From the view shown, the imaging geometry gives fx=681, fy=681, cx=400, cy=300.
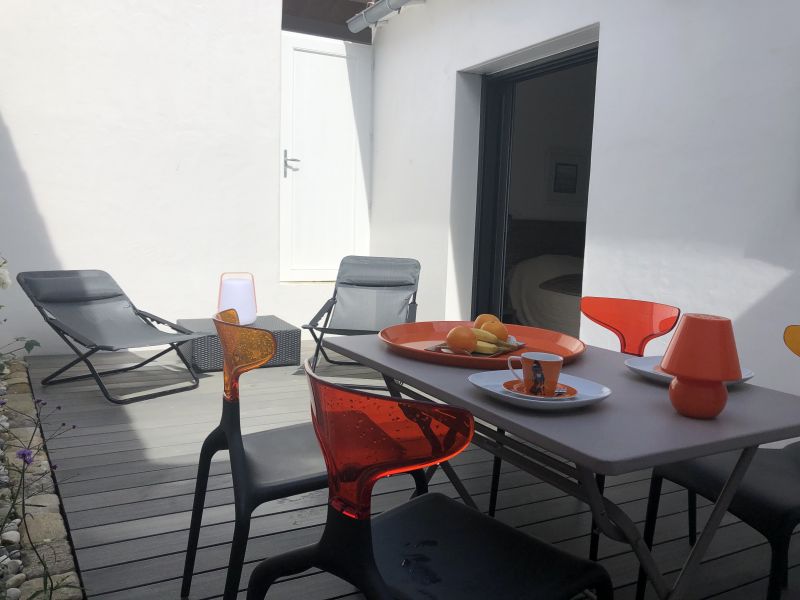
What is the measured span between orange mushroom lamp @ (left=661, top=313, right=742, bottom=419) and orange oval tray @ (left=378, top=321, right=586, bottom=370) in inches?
19.6

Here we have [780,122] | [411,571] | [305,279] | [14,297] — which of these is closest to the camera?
[411,571]

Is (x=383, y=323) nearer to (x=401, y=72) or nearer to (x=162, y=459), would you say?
(x=162, y=459)

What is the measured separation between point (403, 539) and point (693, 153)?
9.19ft

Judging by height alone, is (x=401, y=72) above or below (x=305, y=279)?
above

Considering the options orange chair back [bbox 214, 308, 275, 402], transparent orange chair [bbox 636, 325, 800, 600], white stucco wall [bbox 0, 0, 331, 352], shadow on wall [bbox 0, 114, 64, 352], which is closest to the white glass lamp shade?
white stucco wall [bbox 0, 0, 331, 352]

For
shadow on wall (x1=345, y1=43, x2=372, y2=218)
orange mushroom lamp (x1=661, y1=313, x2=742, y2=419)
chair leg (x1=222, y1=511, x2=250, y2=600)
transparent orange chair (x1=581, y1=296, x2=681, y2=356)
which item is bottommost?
chair leg (x1=222, y1=511, x2=250, y2=600)

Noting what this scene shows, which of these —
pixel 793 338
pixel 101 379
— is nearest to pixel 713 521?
pixel 793 338

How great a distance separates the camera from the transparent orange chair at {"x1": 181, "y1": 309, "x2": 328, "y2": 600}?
1.63 m

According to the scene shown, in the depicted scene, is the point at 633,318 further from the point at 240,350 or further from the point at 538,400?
the point at 240,350

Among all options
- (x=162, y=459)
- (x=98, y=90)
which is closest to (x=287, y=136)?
(x=98, y=90)

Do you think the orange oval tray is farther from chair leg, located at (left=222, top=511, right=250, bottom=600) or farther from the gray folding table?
chair leg, located at (left=222, top=511, right=250, bottom=600)

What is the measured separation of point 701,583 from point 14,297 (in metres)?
5.04

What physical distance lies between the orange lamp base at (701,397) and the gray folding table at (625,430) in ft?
0.07

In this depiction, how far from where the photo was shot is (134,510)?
8.36ft
